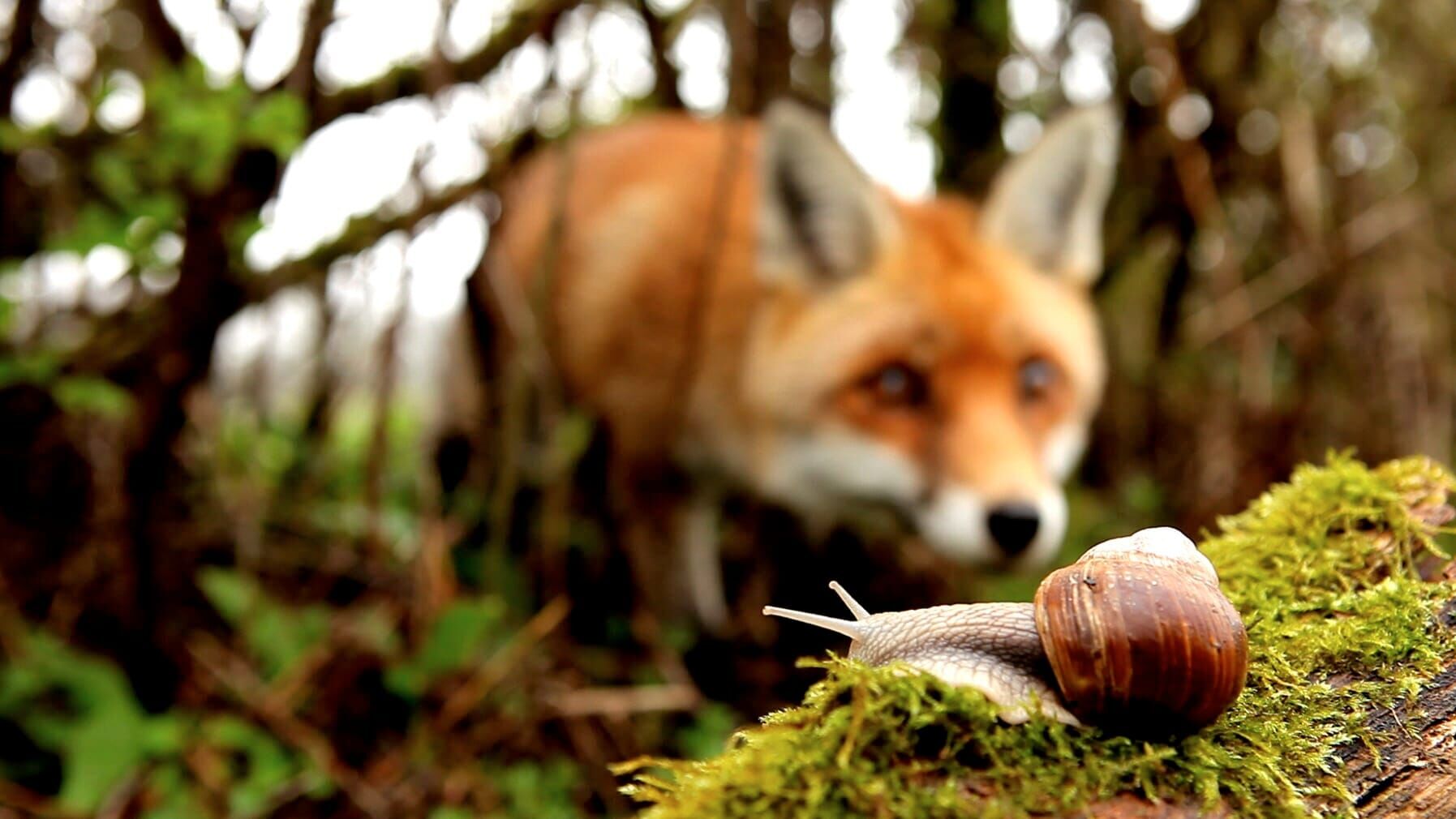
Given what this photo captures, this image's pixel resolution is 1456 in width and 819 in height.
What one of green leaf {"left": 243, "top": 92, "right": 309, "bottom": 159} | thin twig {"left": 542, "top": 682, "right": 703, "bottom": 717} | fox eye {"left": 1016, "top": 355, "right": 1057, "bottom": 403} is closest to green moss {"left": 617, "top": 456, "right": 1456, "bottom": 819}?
green leaf {"left": 243, "top": 92, "right": 309, "bottom": 159}

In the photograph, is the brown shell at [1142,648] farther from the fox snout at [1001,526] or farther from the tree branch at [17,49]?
the tree branch at [17,49]

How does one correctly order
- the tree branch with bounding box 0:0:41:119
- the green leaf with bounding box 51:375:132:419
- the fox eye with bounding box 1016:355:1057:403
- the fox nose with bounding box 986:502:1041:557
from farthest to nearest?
the fox eye with bounding box 1016:355:1057:403
the fox nose with bounding box 986:502:1041:557
the tree branch with bounding box 0:0:41:119
the green leaf with bounding box 51:375:132:419

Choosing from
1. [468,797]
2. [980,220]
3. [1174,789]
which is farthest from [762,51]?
[1174,789]

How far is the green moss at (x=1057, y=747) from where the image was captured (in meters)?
1.17

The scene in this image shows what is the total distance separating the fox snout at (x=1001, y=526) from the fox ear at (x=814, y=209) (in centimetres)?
113

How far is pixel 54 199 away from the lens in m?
3.82

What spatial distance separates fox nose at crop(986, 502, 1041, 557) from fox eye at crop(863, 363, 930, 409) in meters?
0.62

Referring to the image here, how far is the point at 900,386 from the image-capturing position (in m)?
4.47

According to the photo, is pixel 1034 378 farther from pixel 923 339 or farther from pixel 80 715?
pixel 80 715

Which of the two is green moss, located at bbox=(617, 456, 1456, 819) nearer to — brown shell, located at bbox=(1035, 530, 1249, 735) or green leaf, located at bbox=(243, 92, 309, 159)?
brown shell, located at bbox=(1035, 530, 1249, 735)

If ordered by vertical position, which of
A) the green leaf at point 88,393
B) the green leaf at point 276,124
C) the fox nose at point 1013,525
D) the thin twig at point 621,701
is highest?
the green leaf at point 276,124

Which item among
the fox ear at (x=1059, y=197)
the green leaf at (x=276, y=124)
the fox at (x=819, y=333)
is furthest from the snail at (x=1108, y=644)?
the fox ear at (x=1059, y=197)

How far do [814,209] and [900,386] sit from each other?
807 mm

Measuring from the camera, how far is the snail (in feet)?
3.97
